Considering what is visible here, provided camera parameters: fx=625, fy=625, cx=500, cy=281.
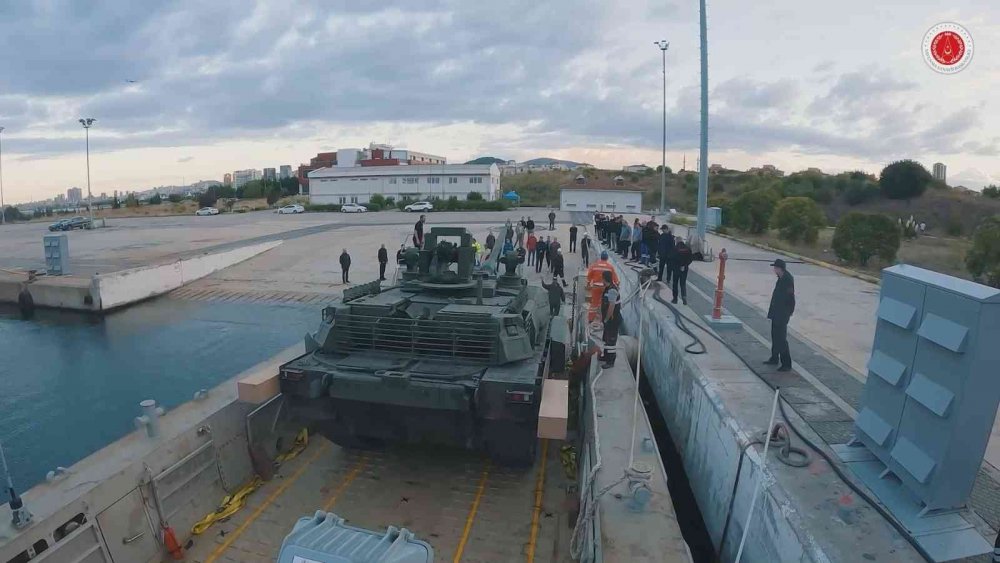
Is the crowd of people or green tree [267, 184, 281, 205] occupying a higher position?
green tree [267, 184, 281, 205]

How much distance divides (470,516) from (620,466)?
6.31 ft

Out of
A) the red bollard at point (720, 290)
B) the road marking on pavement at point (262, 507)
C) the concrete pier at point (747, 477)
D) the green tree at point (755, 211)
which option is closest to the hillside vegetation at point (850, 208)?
the green tree at point (755, 211)

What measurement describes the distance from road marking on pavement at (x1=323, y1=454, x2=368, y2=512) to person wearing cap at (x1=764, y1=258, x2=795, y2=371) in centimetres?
546

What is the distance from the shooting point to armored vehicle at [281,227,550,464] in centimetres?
651

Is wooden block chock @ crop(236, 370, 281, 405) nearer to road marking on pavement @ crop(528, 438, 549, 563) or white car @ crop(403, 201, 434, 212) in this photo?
road marking on pavement @ crop(528, 438, 549, 563)

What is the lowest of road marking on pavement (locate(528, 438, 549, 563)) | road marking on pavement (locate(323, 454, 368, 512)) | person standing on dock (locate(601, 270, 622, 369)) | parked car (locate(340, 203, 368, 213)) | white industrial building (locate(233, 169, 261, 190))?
road marking on pavement (locate(528, 438, 549, 563))

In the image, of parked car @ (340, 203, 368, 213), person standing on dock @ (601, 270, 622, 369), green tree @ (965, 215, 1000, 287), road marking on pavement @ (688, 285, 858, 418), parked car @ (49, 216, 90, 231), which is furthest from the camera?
parked car @ (340, 203, 368, 213)

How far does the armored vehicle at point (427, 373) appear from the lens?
21.4ft

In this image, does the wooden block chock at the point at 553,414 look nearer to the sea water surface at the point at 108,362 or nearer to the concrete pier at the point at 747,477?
the concrete pier at the point at 747,477

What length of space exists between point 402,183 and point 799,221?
137 feet

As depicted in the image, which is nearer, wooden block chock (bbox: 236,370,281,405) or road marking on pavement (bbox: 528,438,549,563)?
road marking on pavement (bbox: 528,438,549,563)

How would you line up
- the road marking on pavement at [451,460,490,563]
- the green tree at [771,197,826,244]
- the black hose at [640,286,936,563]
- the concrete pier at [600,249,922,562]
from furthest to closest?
the green tree at [771,197,826,244]
the road marking on pavement at [451,460,490,563]
the concrete pier at [600,249,922,562]
the black hose at [640,286,936,563]

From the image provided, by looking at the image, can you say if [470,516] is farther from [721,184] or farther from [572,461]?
[721,184]

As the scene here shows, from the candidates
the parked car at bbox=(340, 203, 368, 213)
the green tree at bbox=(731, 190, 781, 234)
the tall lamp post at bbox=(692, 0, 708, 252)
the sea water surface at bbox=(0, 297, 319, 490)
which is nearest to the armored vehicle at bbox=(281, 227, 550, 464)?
the sea water surface at bbox=(0, 297, 319, 490)
